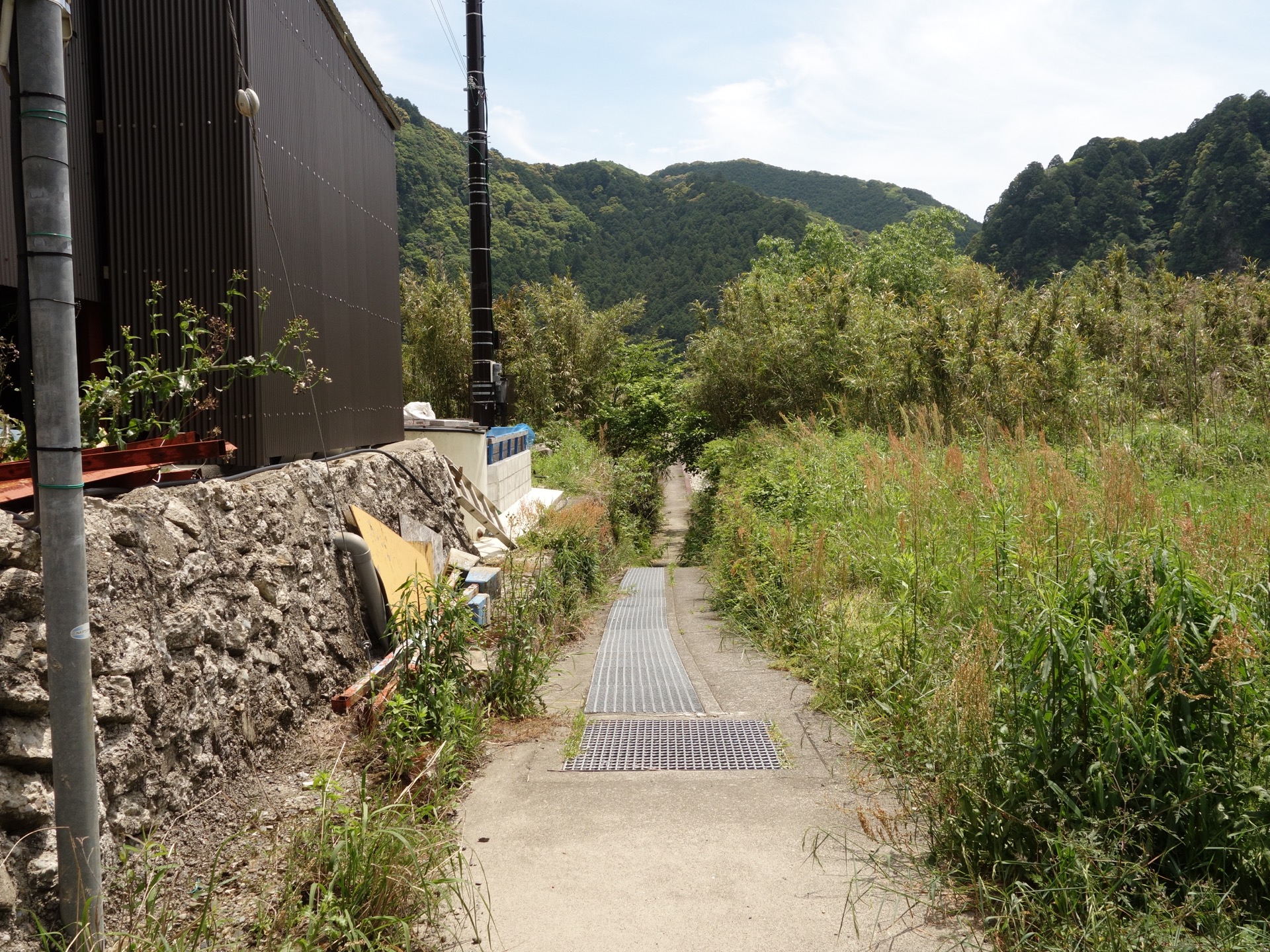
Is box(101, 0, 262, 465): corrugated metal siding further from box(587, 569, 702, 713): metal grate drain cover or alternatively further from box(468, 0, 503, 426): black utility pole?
box(468, 0, 503, 426): black utility pole

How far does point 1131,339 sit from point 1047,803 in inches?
409

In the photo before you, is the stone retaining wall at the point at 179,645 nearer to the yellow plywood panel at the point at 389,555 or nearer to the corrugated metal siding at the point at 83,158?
the yellow plywood panel at the point at 389,555

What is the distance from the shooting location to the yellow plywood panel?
6043 millimetres

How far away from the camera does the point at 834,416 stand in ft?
45.1

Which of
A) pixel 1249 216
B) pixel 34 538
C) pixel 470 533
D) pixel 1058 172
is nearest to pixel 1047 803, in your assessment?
pixel 34 538

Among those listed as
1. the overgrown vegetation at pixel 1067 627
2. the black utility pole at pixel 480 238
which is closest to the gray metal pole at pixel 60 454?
the overgrown vegetation at pixel 1067 627

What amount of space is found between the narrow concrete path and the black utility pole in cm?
937

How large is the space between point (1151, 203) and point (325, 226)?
4738 centimetres

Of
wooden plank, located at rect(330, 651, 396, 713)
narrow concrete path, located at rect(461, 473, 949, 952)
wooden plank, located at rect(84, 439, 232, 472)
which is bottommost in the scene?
narrow concrete path, located at rect(461, 473, 949, 952)

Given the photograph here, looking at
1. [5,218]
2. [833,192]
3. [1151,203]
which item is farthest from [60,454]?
[833,192]

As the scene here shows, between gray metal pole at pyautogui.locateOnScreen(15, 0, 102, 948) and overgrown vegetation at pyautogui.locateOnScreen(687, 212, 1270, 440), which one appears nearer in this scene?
gray metal pole at pyautogui.locateOnScreen(15, 0, 102, 948)


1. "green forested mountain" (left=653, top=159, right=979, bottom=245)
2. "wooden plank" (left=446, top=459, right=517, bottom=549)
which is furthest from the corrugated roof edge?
"green forested mountain" (left=653, top=159, right=979, bottom=245)

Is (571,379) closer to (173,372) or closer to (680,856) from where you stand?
(173,372)

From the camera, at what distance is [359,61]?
844cm
